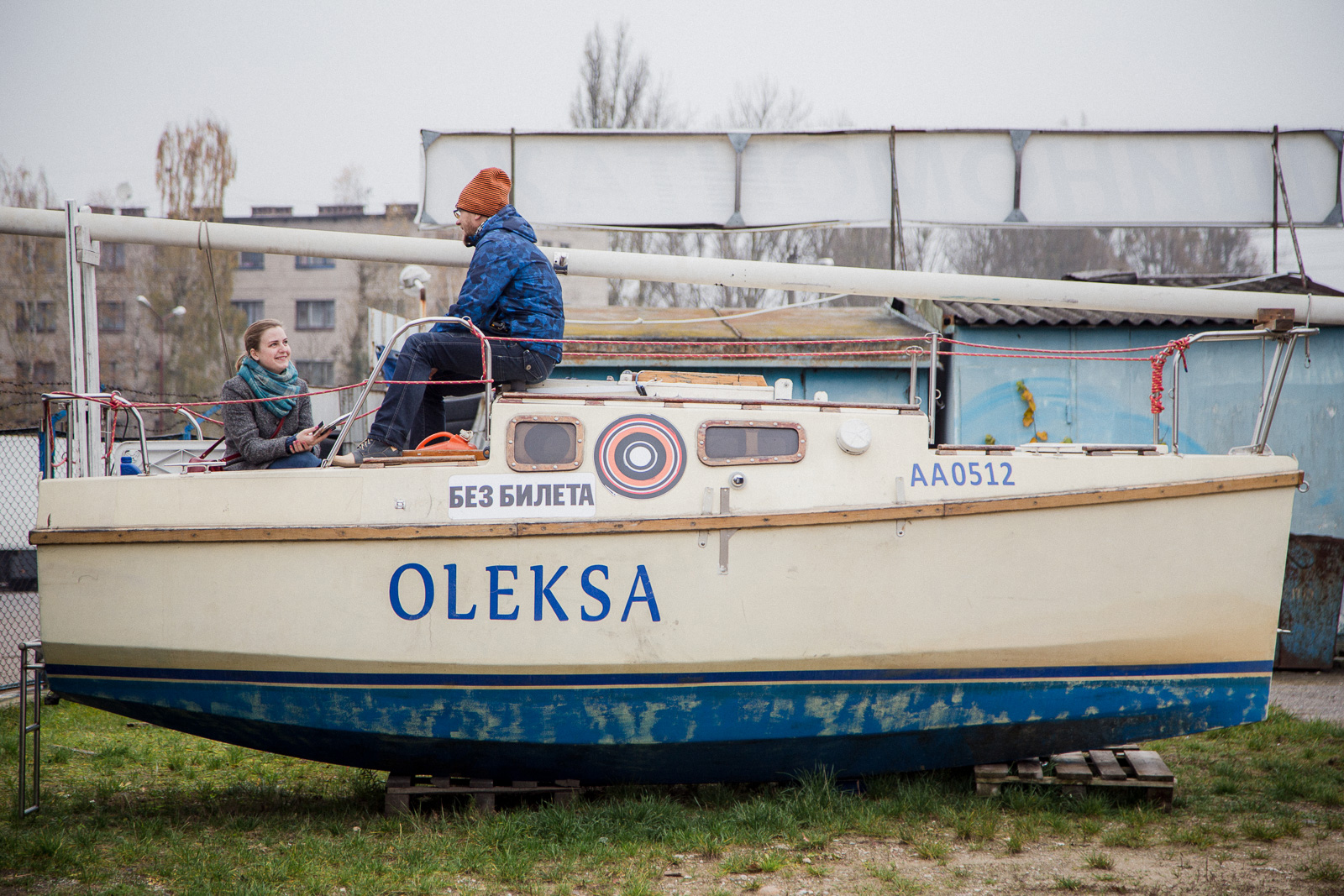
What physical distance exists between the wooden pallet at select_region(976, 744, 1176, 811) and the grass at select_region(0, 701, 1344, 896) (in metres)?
0.08

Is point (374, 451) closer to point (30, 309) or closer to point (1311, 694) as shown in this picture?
point (1311, 694)

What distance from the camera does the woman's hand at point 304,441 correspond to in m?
4.95

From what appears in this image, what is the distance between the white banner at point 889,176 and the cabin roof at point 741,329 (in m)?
1.25

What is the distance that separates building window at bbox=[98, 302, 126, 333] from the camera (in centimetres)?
3675

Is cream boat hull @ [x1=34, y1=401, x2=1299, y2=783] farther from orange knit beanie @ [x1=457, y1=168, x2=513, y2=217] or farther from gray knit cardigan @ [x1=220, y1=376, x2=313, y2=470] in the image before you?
orange knit beanie @ [x1=457, y1=168, x2=513, y2=217]

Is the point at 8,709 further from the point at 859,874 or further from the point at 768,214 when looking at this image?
the point at 768,214

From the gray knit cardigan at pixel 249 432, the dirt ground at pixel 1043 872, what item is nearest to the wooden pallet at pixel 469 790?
the dirt ground at pixel 1043 872

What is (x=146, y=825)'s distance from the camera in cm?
480

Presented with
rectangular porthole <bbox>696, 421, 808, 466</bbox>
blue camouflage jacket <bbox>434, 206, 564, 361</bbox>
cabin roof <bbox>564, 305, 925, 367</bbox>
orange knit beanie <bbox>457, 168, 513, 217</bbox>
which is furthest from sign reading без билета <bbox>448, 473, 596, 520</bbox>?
cabin roof <bbox>564, 305, 925, 367</bbox>

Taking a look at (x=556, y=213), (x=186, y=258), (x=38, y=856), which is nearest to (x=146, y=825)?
(x=38, y=856)

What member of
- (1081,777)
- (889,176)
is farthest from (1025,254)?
(1081,777)

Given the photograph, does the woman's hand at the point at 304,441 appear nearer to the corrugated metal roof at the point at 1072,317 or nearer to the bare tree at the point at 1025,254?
the corrugated metal roof at the point at 1072,317

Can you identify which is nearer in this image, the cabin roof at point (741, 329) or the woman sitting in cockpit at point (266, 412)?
the woman sitting in cockpit at point (266, 412)

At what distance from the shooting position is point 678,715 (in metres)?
4.68
